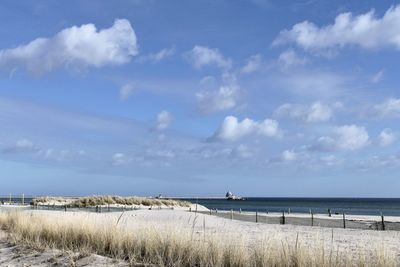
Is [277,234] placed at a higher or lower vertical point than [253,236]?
higher

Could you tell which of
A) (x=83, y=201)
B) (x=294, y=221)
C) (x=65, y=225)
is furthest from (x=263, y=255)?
(x=83, y=201)

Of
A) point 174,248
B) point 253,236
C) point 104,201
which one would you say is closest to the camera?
point 174,248

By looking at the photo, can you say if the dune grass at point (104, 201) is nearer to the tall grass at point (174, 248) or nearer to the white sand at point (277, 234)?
the white sand at point (277, 234)

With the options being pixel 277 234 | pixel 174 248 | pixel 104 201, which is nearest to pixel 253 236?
pixel 277 234

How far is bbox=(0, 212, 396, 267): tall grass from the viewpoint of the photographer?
9.10 meters

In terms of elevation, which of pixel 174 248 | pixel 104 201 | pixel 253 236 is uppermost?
pixel 104 201

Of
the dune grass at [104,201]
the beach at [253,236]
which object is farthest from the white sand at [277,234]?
the dune grass at [104,201]

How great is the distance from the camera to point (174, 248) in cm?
1100

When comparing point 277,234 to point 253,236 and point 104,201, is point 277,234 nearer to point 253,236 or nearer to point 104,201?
point 253,236

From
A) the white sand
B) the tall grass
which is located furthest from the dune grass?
the tall grass

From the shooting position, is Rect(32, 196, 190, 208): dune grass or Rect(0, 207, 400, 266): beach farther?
Rect(32, 196, 190, 208): dune grass

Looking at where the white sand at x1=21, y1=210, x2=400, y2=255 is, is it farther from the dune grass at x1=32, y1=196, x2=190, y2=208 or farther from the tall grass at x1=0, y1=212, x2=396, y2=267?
the dune grass at x1=32, y1=196, x2=190, y2=208

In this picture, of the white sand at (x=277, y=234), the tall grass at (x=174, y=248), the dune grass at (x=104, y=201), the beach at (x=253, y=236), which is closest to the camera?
the tall grass at (x=174, y=248)

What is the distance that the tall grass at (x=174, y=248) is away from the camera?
9.10 meters
